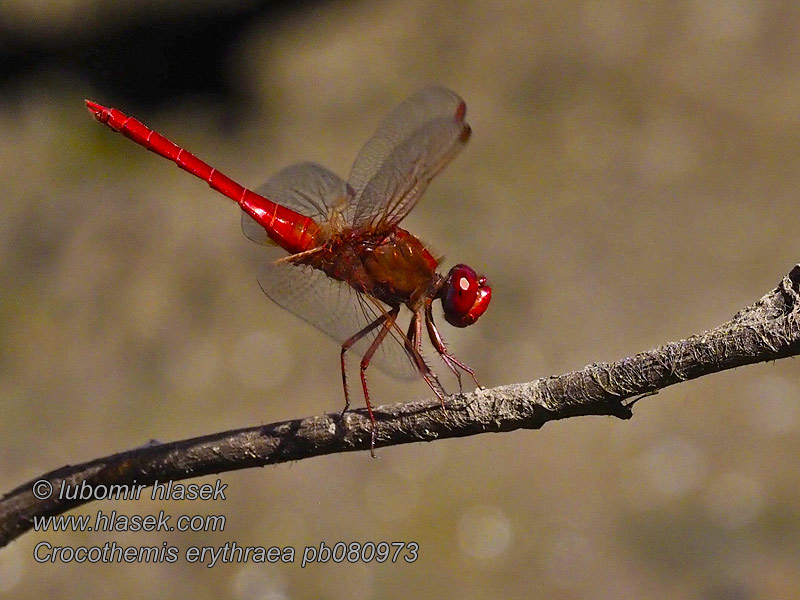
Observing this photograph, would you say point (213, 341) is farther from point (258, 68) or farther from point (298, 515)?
point (258, 68)

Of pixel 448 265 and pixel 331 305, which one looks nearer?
pixel 331 305

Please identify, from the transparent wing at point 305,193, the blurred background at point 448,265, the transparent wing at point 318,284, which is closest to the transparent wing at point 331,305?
the transparent wing at point 318,284

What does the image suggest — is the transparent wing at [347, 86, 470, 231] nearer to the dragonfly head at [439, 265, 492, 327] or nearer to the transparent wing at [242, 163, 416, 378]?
the transparent wing at [242, 163, 416, 378]

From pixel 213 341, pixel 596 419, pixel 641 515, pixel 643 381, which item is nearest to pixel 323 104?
pixel 213 341

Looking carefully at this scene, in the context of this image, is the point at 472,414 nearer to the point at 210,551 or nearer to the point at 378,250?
the point at 378,250

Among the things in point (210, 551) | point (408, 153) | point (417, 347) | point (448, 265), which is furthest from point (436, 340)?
point (448, 265)

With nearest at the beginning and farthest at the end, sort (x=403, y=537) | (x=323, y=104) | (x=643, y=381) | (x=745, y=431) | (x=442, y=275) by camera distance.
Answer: (x=643, y=381) → (x=442, y=275) → (x=403, y=537) → (x=745, y=431) → (x=323, y=104)

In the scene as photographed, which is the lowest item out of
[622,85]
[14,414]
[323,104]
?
[14,414]
